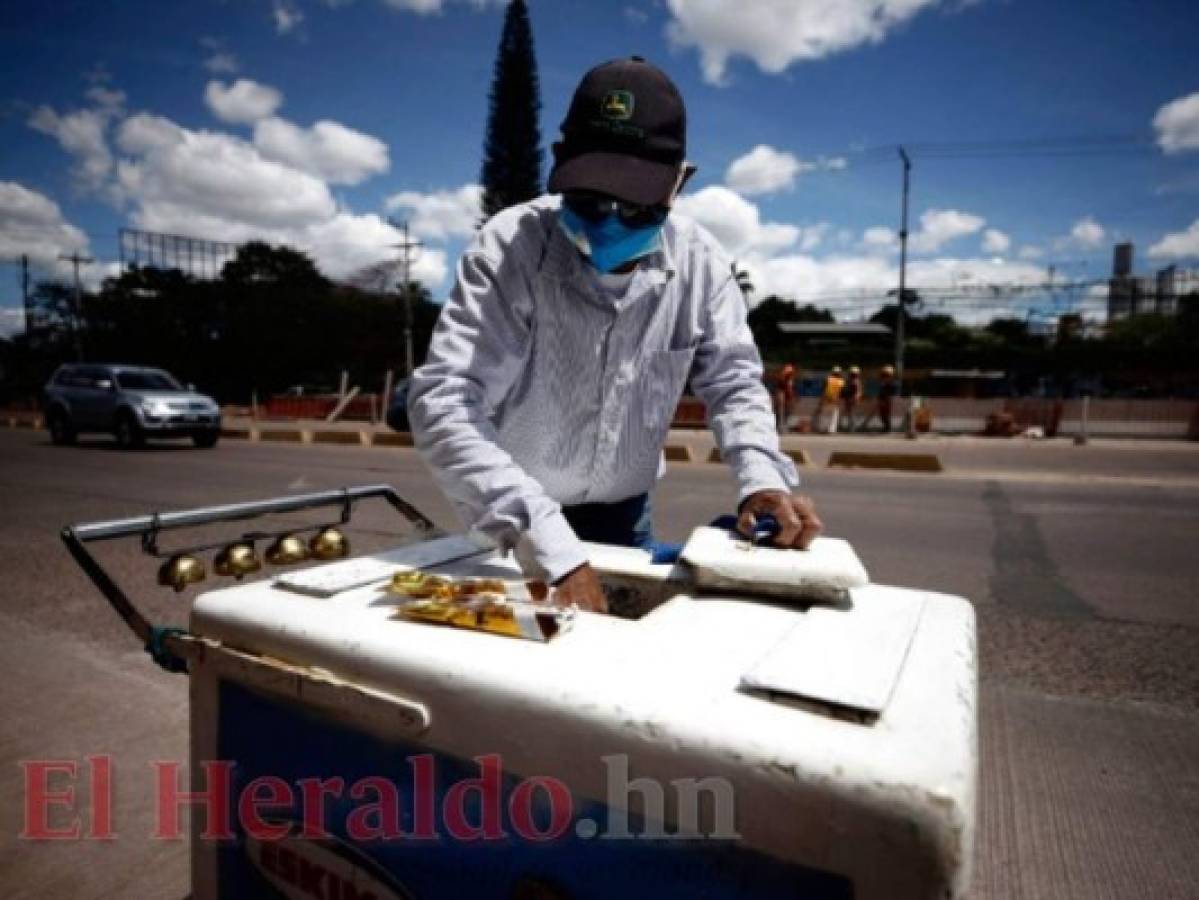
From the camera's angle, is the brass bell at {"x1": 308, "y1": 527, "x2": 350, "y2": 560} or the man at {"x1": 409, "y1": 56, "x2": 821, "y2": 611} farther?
the brass bell at {"x1": 308, "y1": 527, "x2": 350, "y2": 560}

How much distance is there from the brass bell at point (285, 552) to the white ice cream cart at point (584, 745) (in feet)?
0.99

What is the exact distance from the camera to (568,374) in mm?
1503

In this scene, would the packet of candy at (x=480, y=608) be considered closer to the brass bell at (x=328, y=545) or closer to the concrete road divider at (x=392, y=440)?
the brass bell at (x=328, y=545)

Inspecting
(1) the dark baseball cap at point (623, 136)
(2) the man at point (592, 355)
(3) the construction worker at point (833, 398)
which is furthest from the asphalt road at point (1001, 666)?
(3) the construction worker at point (833, 398)

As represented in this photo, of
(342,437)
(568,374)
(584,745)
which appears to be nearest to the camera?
(584,745)

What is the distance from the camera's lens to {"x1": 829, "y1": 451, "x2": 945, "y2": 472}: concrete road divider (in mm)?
9883

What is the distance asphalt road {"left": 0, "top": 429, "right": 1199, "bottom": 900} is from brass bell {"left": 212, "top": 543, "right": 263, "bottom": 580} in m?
0.95

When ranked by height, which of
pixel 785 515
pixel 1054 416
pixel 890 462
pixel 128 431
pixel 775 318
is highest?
pixel 775 318

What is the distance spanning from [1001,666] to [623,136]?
2.79 metres

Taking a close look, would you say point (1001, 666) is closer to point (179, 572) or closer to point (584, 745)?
point (584, 745)

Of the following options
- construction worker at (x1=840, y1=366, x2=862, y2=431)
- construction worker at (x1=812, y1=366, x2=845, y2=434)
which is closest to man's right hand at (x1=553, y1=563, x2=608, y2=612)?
construction worker at (x1=812, y1=366, x2=845, y2=434)

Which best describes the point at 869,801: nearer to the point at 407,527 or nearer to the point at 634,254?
the point at 634,254

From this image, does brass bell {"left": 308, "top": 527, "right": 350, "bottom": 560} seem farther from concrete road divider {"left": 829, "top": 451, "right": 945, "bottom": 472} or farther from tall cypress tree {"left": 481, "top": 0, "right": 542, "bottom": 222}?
tall cypress tree {"left": 481, "top": 0, "right": 542, "bottom": 222}

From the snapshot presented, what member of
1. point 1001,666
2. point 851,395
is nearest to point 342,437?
point 851,395
